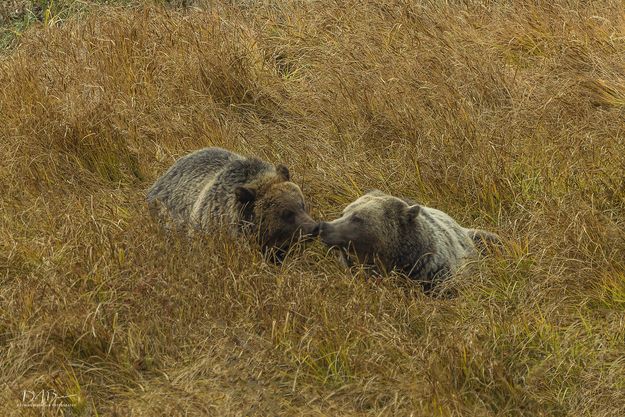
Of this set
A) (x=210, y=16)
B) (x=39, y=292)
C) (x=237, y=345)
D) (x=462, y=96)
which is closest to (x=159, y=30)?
(x=210, y=16)

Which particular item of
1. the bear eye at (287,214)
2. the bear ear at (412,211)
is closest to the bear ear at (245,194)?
the bear eye at (287,214)

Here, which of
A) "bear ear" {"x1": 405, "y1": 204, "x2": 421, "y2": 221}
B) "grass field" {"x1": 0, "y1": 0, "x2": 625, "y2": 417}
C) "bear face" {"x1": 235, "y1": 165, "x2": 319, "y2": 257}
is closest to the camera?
"grass field" {"x1": 0, "y1": 0, "x2": 625, "y2": 417}

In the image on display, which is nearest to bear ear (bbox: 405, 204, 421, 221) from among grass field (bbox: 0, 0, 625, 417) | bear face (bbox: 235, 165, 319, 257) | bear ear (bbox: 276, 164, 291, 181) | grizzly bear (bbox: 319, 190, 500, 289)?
grizzly bear (bbox: 319, 190, 500, 289)

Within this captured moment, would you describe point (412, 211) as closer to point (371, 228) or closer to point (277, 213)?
point (371, 228)

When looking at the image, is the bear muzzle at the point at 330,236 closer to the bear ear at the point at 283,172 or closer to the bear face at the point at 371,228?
the bear face at the point at 371,228

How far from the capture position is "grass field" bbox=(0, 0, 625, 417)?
4.82m

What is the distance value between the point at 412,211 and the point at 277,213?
2.59 ft

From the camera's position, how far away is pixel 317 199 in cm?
688

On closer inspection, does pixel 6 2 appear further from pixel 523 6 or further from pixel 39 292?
pixel 39 292

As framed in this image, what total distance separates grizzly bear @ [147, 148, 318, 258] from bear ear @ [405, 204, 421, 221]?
0.53 metres

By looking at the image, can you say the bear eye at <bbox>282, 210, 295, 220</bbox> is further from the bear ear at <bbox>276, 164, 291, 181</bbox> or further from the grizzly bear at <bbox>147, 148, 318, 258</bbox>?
the bear ear at <bbox>276, 164, 291, 181</bbox>

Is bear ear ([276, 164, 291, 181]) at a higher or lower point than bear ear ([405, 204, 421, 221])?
higher

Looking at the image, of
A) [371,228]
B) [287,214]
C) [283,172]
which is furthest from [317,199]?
[371,228]

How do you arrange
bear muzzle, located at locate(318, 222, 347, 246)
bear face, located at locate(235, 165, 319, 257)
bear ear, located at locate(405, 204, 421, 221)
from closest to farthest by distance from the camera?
1. bear muzzle, located at locate(318, 222, 347, 246)
2. bear ear, located at locate(405, 204, 421, 221)
3. bear face, located at locate(235, 165, 319, 257)
